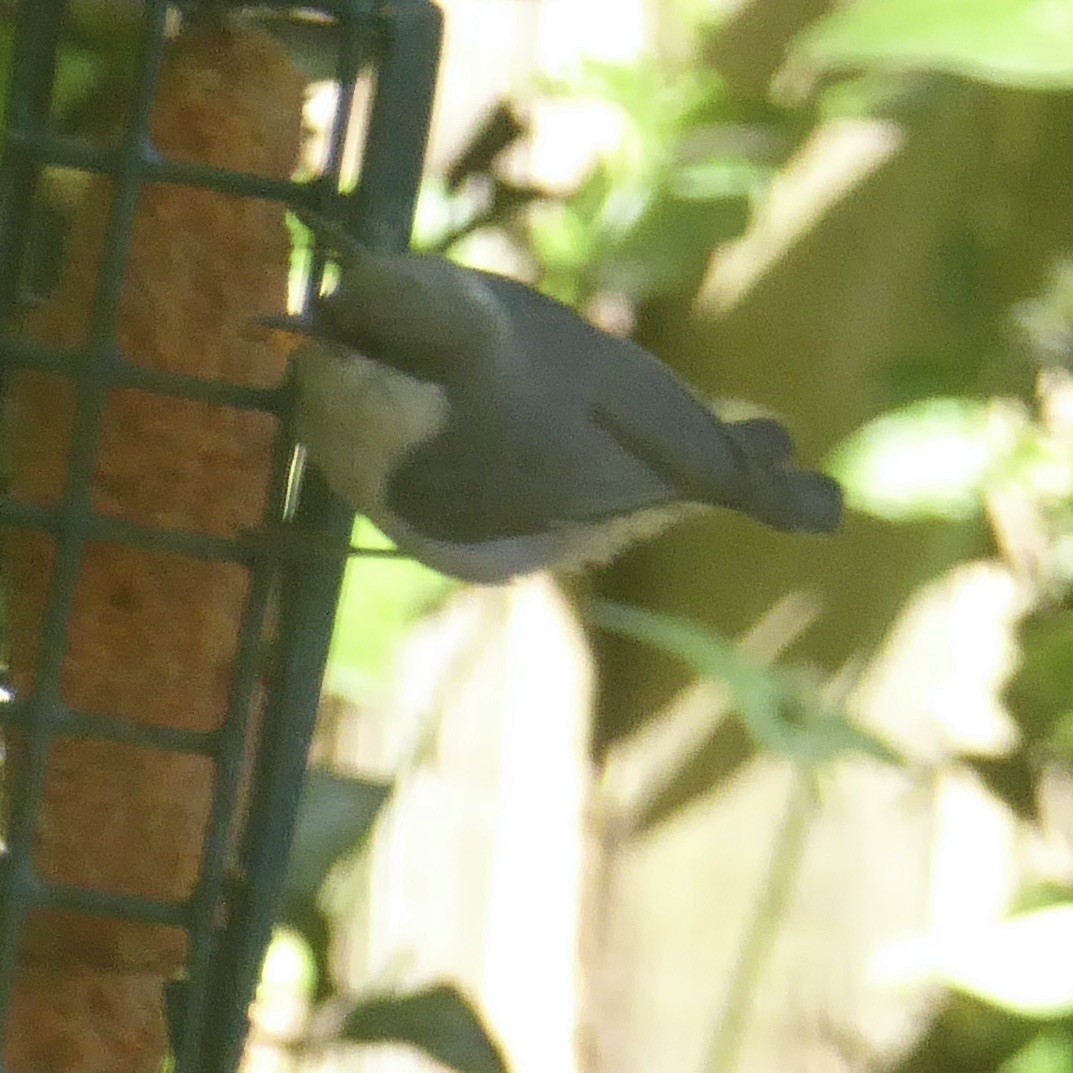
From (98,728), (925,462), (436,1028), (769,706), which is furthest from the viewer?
(925,462)

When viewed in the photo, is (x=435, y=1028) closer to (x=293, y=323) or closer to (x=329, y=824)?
(x=329, y=824)

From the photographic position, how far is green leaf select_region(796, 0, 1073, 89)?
85 cm

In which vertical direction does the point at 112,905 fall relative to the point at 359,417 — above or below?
below

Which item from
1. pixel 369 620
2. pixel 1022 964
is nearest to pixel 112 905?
pixel 369 620

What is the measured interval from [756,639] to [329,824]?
75 centimetres

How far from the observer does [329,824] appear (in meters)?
0.90

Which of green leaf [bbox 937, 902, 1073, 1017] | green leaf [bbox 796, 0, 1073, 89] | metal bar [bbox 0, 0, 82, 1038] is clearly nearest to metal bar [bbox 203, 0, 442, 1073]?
metal bar [bbox 0, 0, 82, 1038]

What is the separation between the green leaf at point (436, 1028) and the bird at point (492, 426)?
0.25m

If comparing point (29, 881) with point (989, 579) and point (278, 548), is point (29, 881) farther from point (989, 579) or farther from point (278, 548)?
point (989, 579)

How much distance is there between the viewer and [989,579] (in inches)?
55.2

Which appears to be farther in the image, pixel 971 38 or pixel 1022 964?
pixel 1022 964

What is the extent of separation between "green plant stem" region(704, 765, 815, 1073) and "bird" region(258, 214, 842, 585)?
17.7 inches

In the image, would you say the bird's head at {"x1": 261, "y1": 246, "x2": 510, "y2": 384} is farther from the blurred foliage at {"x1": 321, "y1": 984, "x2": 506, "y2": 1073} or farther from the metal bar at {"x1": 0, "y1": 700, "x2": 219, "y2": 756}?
the blurred foliage at {"x1": 321, "y1": 984, "x2": 506, "y2": 1073}

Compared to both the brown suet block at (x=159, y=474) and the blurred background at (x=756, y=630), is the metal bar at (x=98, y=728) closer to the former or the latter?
the brown suet block at (x=159, y=474)
